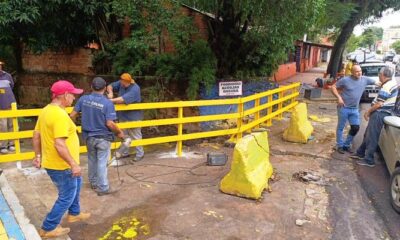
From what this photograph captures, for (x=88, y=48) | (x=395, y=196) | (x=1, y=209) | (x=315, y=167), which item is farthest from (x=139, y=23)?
(x=395, y=196)

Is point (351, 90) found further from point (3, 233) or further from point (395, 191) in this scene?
point (3, 233)

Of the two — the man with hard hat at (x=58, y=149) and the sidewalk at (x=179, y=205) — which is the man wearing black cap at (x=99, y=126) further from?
the man with hard hat at (x=58, y=149)

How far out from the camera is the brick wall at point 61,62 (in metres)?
12.6

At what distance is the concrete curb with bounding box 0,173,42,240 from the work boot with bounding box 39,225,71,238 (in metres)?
A: 0.06

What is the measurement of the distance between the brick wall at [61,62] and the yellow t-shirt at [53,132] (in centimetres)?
905

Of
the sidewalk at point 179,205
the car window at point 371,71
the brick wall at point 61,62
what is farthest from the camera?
the car window at point 371,71

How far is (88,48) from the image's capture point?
12.5m

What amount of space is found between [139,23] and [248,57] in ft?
10.6

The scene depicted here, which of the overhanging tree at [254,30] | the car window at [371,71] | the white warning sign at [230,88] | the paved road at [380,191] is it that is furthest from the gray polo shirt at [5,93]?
the car window at [371,71]

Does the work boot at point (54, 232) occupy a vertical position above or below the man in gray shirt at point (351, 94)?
below

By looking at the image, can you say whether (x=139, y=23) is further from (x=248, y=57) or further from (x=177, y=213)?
(x=177, y=213)

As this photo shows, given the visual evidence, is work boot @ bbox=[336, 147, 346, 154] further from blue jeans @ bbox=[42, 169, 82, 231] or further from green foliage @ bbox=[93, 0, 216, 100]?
blue jeans @ bbox=[42, 169, 82, 231]

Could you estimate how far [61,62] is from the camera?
43.8ft

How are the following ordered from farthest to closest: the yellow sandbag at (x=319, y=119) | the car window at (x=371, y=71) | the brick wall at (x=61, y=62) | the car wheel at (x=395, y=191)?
the car window at (x=371, y=71)
the brick wall at (x=61, y=62)
the yellow sandbag at (x=319, y=119)
the car wheel at (x=395, y=191)
